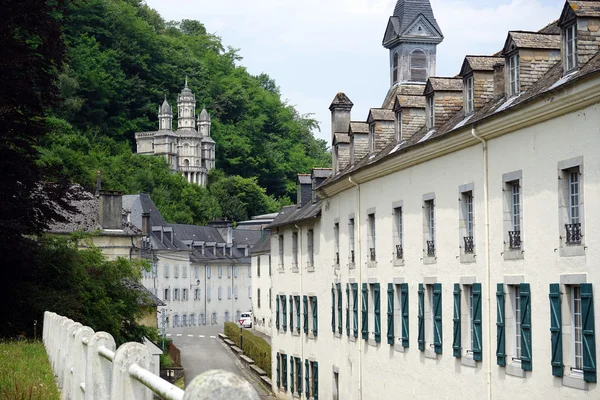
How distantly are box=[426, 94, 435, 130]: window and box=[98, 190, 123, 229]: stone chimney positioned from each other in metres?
37.1

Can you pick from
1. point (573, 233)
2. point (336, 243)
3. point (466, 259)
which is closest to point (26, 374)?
point (573, 233)

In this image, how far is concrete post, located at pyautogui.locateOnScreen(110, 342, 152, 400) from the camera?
673cm

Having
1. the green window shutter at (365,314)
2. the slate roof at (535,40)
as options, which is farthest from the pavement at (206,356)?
the slate roof at (535,40)

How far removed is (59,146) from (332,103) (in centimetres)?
7777

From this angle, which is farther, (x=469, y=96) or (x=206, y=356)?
(x=206, y=356)

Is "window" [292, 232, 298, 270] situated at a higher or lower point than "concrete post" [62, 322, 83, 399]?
higher

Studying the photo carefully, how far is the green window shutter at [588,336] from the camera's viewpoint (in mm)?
17797

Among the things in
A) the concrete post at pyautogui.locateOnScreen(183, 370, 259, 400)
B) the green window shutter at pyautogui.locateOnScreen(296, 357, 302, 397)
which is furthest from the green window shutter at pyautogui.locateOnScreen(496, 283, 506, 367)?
the green window shutter at pyautogui.locateOnScreen(296, 357, 302, 397)

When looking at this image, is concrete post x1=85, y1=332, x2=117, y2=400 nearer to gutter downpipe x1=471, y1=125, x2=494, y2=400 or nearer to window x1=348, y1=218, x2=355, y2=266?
gutter downpipe x1=471, y1=125, x2=494, y2=400

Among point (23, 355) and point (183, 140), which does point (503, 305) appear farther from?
point (183, 140)

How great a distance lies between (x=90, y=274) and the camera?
3316 cm

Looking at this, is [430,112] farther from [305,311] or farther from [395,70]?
[305,311]

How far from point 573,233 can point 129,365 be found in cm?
1368

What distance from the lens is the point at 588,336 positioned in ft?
58.7
